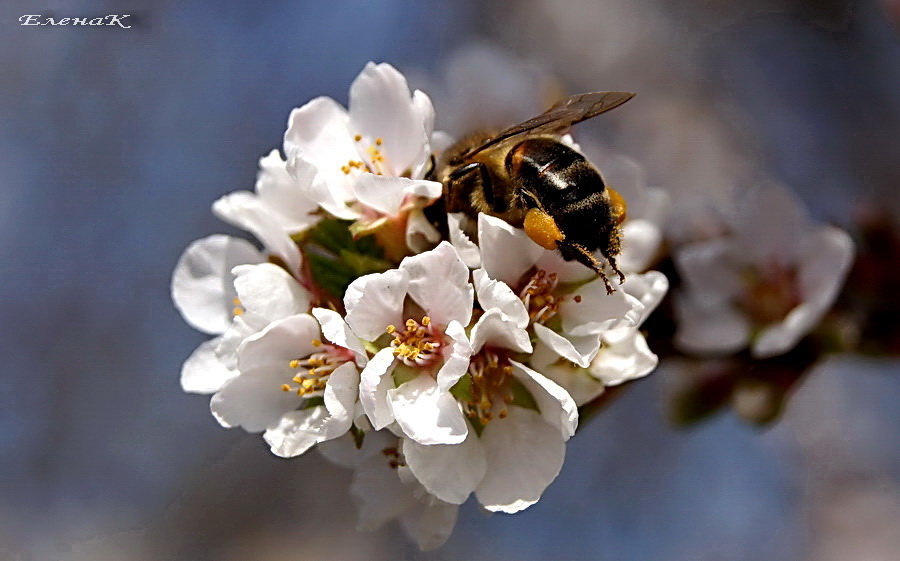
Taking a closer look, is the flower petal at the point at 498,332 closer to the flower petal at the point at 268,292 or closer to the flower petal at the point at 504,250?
the flower petal at the point at 504,250

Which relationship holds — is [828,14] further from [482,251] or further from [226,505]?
[226,505]

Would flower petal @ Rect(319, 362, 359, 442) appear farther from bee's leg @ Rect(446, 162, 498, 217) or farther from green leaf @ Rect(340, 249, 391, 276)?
bee's leg @ Rect(446, 162, 498, 217)

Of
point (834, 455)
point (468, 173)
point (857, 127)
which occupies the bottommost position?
point (834, 455)

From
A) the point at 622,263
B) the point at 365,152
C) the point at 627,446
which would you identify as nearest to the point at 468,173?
the point at 365,152

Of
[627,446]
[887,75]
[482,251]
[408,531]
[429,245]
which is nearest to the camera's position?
[482,251]

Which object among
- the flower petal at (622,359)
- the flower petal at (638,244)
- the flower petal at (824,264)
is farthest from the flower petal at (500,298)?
the flower petal at (824,264)

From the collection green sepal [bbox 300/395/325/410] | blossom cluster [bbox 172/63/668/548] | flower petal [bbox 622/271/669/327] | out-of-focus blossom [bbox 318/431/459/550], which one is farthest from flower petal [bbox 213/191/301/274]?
flower petal [bbox 622/271/669/327]
